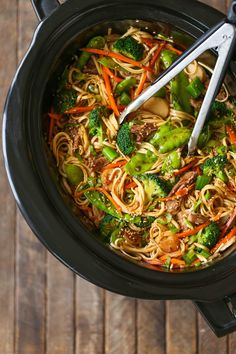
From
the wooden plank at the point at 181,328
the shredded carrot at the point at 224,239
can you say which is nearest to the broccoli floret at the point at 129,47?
the shredded carrot at the point at 224,239

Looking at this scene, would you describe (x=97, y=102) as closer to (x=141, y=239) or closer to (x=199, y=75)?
(x=199, y=75)

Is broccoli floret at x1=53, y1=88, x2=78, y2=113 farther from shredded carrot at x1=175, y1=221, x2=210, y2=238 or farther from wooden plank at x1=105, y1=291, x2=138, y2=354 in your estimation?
wooden plank at x1=105, y1=291, x2=138, y2=354

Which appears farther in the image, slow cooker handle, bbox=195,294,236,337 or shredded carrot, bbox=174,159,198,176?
shredded carrot, bbox=174,159,198,176

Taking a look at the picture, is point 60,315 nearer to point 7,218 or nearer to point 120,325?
point 120,325

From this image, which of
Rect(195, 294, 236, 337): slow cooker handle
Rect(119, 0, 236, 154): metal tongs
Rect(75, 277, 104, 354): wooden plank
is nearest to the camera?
Rect(119, 0, 236, 154): metal tongs

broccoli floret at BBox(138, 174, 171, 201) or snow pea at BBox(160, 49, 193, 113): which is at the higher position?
snow pea at BBox(160, 49, 193, 113)

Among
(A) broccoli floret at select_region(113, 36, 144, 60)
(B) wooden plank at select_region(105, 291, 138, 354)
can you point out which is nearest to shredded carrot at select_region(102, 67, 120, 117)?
(A) broccoli floret at select_region(113, 36, 144, 60)

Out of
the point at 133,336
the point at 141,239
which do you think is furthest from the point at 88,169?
the point at 133,336

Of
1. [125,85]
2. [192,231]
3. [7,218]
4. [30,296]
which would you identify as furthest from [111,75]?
[30,296]
